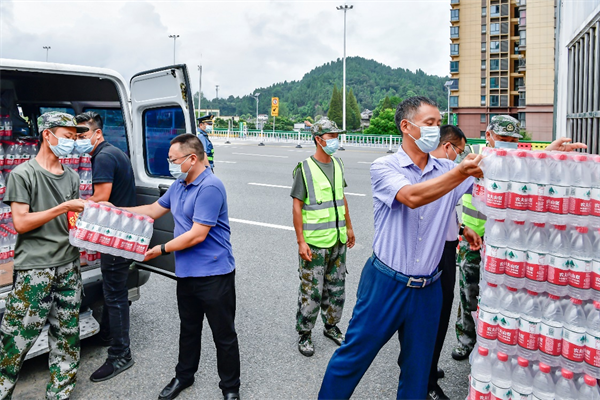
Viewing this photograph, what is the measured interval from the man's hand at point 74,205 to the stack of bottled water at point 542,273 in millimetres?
2461

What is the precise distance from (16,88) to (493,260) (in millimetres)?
6091

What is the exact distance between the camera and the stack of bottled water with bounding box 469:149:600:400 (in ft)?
6.97

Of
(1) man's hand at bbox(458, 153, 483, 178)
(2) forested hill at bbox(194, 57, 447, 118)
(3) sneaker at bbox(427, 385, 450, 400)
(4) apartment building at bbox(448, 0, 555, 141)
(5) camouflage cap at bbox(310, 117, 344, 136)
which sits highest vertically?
(2) forested hill at bbox(194, 57, 447, 118)

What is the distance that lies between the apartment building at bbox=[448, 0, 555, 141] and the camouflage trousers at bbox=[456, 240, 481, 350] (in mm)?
45286

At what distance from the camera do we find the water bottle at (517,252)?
7.27 ft

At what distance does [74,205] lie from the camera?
309cm

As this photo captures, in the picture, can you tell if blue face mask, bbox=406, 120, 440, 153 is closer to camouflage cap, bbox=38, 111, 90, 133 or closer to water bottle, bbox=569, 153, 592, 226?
water bottle, bbox=569, 153, 592, 226

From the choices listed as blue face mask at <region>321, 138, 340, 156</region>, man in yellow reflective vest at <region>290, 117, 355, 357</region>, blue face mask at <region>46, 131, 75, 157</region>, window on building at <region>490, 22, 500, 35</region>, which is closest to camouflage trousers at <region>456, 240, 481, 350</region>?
man in yellow reflective vest at <region>290, 117, 355, 357</region>

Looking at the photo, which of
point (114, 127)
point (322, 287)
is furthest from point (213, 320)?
point (114, 127)

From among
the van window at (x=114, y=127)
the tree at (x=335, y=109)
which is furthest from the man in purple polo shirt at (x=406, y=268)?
the tree at (x=335, y=109)

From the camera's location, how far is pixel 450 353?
403cm

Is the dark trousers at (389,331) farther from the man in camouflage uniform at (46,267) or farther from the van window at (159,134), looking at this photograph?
the van window at (159,134)

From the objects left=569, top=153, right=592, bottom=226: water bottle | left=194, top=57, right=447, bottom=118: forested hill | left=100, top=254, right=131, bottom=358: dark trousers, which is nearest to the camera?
left=569, top=153, right=592, bottom=226: water bottle

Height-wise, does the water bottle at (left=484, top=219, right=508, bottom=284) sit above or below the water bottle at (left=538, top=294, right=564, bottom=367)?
above
